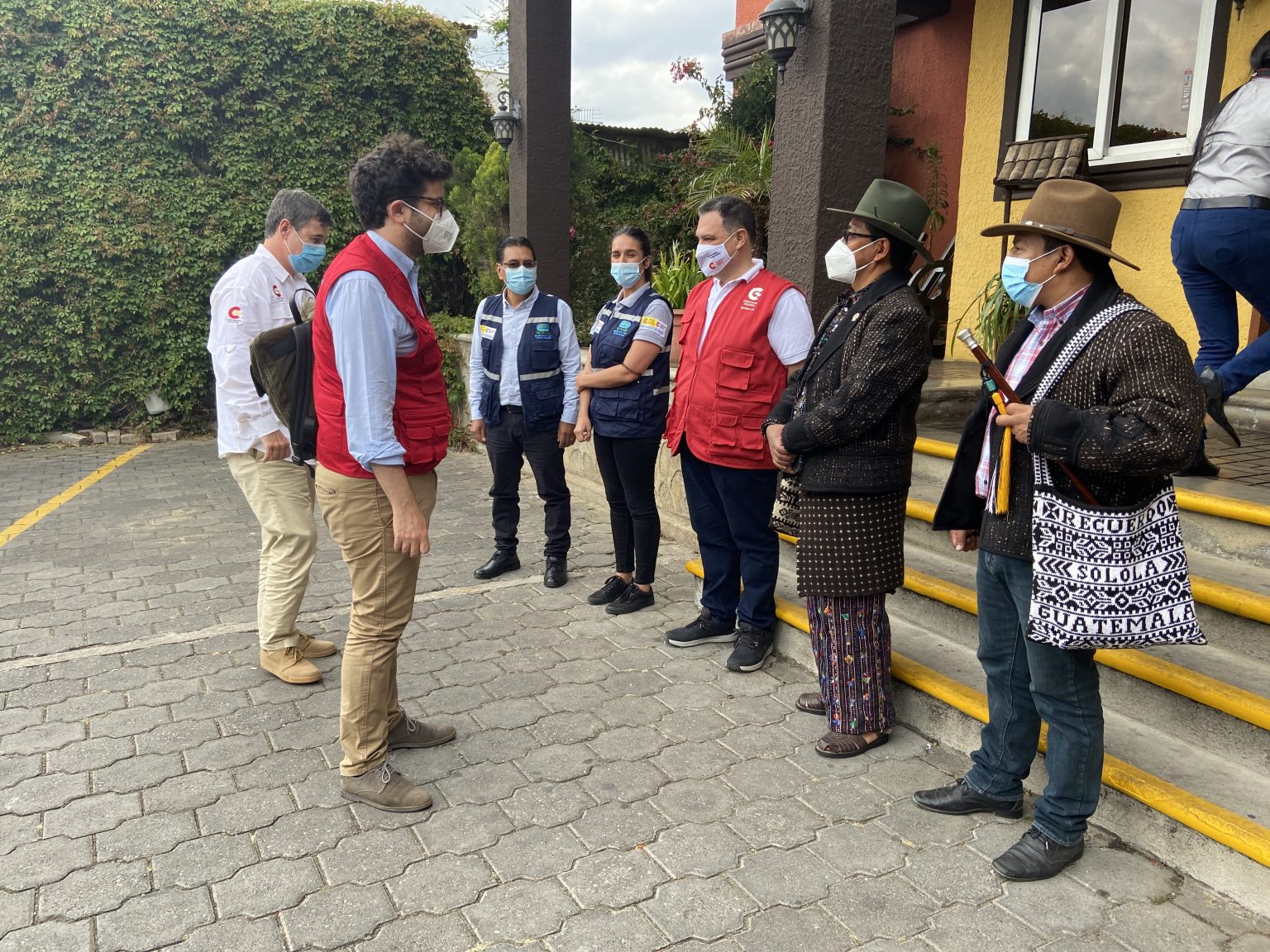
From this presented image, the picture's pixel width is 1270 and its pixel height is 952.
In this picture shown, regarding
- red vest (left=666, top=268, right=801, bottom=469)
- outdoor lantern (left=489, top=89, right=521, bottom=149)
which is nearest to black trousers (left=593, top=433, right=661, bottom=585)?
red vest (left=666, top=268, right=801, bottom=469)

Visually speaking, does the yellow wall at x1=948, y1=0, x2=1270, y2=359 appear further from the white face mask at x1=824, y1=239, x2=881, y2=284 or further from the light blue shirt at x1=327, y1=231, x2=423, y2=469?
the light blue shirt at x1=327, y1=231, x2=423, y2=469

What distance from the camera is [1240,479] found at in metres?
4.07

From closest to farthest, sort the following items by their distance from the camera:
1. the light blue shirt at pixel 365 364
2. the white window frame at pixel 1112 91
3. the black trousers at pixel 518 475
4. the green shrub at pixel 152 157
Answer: the light blue shirt at pixel 365 364 < the black trousers at pixel 518 475 < the white window frame at pixel 1112 91 < the green shrub at pixel 152 157

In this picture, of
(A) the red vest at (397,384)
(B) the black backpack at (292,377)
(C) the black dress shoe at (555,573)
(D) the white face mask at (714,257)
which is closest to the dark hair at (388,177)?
(A) the red vest at (397,384)

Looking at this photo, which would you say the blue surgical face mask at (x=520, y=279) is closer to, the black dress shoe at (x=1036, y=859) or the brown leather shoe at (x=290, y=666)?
the brown leather shoe at (x=290, y=666)

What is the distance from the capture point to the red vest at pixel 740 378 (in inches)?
155

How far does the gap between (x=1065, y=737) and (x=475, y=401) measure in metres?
3.74

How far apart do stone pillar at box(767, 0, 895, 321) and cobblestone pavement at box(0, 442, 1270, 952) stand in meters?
2.09

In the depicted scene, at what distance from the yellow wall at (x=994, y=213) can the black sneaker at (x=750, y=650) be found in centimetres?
424

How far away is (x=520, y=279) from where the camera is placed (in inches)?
206

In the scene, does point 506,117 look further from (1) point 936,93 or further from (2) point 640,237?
(1) point 936,93

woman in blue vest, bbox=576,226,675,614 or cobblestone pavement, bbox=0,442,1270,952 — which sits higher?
woman in blue vest, bbox=576,226,675,614

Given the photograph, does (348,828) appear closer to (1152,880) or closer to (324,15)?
(1152,880)

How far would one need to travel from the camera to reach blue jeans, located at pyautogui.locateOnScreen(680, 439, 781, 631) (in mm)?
4066
